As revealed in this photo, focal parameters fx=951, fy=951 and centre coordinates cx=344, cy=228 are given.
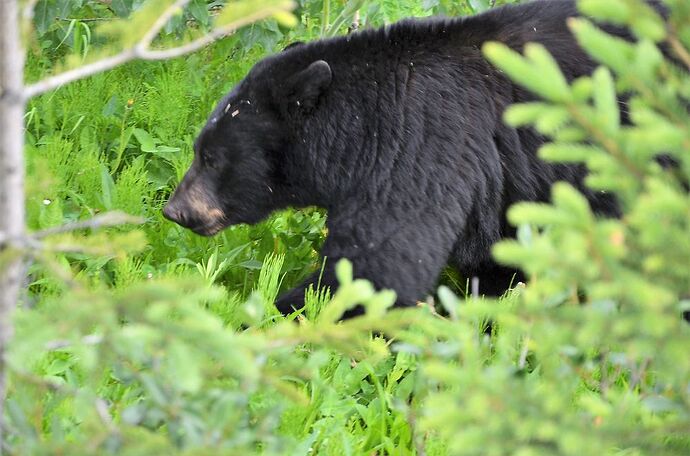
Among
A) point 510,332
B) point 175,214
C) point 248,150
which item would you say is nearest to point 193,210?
point 175,214

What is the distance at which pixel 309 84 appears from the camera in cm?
388

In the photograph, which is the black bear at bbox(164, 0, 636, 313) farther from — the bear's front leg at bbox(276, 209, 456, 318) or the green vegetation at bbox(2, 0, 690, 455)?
the green vegetation at bbox(2, 0, 690, 455)

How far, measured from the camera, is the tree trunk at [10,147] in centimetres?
173

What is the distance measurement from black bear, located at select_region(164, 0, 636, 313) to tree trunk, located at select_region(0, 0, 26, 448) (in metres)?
2.03

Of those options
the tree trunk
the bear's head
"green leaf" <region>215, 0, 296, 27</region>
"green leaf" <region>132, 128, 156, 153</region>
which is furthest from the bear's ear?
the tree trunk

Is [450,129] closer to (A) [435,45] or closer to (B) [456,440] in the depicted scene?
(A) [435,45]

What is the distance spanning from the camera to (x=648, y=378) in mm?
3404

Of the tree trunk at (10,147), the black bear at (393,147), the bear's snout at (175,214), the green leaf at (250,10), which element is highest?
the green leaf at (250,10)

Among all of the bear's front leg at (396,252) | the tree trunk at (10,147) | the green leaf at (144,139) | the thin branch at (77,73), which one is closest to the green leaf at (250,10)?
the thin branch at (77,73)

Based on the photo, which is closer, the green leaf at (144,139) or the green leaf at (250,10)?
the green leaf at (250,10)

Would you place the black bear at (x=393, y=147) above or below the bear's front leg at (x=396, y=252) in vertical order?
above

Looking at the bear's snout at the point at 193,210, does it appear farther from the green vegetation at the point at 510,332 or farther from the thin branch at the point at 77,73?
the thin branch at the point at 77,73

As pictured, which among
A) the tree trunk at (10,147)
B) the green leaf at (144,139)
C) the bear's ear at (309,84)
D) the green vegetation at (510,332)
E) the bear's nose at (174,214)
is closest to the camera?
the green vegetation at (510,332)

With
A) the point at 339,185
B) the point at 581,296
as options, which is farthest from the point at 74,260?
the point at 581,296
